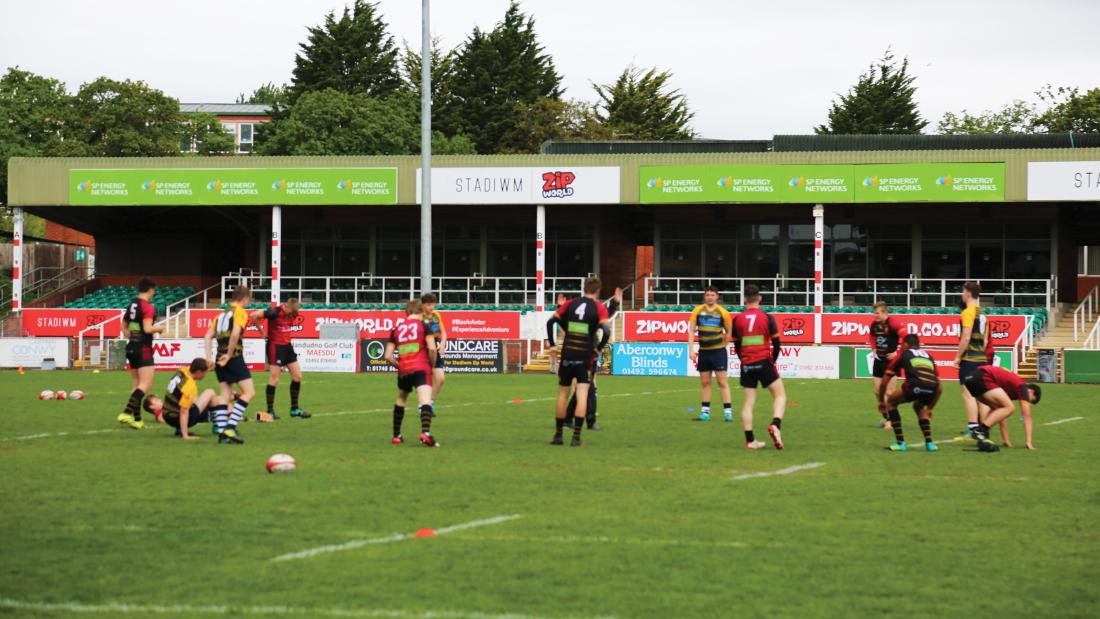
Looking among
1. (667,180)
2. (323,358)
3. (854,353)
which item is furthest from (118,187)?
(854,353)

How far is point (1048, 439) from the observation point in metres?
17.5

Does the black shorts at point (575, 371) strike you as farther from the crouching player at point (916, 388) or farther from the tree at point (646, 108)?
the tree at point (646, 108)

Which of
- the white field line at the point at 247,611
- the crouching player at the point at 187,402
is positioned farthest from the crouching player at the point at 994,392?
the white field line at the point at 247,611

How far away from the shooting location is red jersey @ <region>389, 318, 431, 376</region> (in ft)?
49.1

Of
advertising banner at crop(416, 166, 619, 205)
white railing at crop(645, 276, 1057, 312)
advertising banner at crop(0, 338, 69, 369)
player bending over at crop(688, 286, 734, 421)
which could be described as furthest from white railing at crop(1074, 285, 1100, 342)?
advertising banner at crop(0, 338, 69, 369)

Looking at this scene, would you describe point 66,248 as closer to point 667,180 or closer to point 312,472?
point 667,180

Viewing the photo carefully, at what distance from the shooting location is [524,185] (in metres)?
45.3

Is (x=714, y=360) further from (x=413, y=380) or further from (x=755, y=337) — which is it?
(x=413, y=380)

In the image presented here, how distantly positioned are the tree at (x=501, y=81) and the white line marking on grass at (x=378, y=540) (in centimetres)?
6931

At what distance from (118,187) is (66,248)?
21.6 m

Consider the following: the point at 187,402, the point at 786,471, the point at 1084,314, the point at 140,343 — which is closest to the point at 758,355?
the point at 786,471

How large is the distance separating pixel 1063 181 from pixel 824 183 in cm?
761

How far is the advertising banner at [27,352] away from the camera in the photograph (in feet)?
127

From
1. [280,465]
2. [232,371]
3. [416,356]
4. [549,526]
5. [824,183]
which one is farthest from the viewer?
[824,183]
